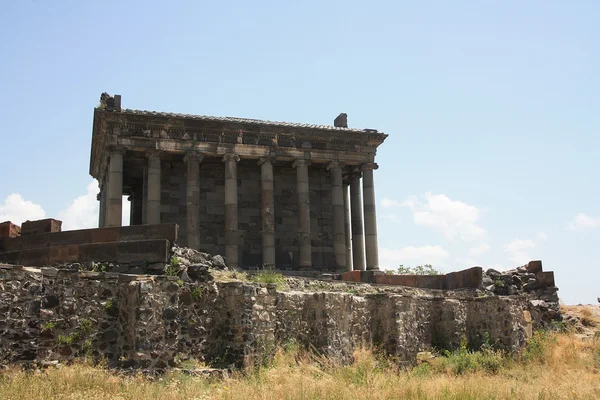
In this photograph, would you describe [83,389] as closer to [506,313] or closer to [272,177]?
[506,313]

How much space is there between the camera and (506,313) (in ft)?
57.2

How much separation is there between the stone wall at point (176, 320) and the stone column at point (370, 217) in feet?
52.9

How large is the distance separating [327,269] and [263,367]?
2048 centimetres

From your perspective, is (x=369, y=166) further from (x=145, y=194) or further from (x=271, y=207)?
(x=145, y=194)

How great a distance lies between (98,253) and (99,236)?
651 mm

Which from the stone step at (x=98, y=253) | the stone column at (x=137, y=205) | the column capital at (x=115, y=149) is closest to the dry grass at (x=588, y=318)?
the stone step at (x=98, y=253)

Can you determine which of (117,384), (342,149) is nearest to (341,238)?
(342,149)

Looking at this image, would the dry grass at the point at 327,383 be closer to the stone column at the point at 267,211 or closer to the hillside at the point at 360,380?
the hillside at the point at 360,380

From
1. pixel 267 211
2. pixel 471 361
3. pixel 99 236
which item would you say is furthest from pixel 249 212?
pixel 471 361

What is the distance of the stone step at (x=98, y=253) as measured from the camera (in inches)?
579

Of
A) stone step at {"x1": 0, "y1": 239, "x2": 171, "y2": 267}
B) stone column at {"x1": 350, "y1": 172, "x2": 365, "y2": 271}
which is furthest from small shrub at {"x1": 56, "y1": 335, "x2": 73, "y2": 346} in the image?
stone column at {"x1": 350, "y1": 172, "x2": 365, "y2": 271}

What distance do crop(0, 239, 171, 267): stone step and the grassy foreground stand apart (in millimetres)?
3628

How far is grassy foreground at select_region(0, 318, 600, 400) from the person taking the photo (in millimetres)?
10375

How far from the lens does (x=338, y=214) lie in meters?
33.3
